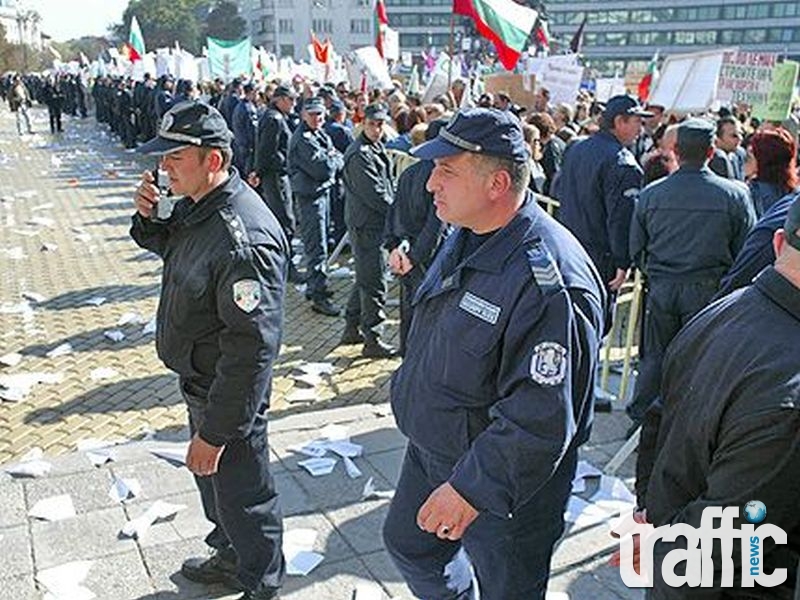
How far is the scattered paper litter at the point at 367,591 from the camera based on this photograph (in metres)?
3.49

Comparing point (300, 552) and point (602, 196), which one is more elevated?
point (602, 196)

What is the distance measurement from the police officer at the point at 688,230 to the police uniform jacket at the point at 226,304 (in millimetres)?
2595

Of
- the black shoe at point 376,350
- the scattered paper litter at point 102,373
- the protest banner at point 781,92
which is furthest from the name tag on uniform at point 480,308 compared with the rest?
the protest banner at point 781,92

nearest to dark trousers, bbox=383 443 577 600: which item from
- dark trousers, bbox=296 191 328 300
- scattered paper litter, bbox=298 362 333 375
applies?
scattered paper litter, bbox=298 362 333 375

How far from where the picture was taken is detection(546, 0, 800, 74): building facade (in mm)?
94688

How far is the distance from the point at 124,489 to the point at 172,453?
0.46 m

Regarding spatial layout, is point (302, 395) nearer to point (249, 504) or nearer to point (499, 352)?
point (249, 504)

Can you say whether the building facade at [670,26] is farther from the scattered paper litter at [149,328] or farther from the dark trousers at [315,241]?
the scattered paper litter at [149,328]

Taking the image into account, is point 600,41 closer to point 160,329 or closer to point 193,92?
point 193,92

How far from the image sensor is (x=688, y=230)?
A: 15.0 ft

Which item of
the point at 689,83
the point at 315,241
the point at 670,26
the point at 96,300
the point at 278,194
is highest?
the point at 670,26

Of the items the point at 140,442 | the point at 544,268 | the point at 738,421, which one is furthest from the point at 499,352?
the point at 140,442

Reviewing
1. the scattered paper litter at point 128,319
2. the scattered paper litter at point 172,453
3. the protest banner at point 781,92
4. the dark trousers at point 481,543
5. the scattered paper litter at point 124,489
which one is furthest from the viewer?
the protest banner at point 781,92

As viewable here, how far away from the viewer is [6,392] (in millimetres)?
5973
